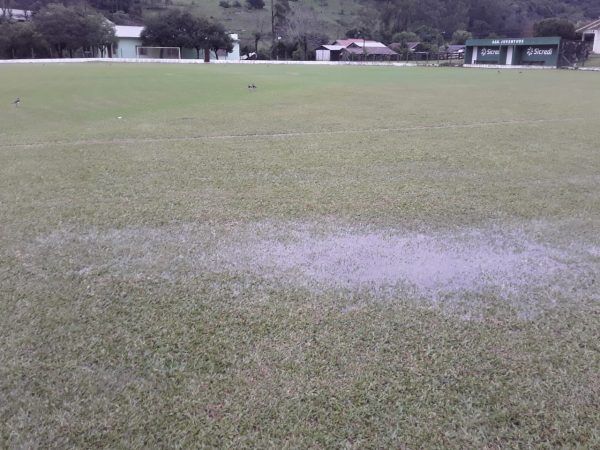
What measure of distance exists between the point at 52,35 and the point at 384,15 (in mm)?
64490

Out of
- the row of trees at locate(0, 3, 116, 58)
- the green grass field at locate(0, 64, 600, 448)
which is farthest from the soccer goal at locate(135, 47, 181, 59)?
the green grass field at locate(0, 64, 600, 448)

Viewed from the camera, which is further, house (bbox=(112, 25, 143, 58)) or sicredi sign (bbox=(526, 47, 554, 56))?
house (bbox=(112, 25, 143, 58))

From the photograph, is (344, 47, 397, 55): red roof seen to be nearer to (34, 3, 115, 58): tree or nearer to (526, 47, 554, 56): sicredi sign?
(526, 47, 554, 56): sicredi sign

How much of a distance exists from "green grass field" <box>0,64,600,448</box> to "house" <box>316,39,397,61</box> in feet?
204

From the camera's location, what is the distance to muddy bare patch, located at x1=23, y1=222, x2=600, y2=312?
325cm

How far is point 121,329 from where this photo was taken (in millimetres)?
2674

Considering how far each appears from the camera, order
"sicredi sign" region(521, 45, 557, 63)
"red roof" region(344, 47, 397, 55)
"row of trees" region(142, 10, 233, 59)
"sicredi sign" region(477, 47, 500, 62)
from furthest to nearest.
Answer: "red roof" region(344, 47, 397, 55)
"row of trees" region(142, 10, 233, 59)
"sicredi sign" region(477, 47, 500, 62)
"sicredi sign" region(521, 45, 557, 63)

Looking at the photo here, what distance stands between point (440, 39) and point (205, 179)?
8811cm

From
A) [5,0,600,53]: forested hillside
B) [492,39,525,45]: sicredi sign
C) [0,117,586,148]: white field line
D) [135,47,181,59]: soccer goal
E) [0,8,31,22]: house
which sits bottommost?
[0,117,586,148]: white field line

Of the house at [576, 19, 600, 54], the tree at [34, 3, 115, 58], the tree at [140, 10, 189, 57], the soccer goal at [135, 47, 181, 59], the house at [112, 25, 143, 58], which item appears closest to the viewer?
the tree at [34, 3, 115, 58]

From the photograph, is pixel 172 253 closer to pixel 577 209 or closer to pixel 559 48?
pixel 577 209

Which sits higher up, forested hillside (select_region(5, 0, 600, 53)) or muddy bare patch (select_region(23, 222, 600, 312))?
forested hillside (select_region(5, 0, 600, 53))

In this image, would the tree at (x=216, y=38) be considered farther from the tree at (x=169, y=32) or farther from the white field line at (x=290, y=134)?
the white field line at (x=290, y=134)

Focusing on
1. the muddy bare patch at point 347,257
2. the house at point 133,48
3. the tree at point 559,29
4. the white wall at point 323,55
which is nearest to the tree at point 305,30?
the white wall at point 323,55
